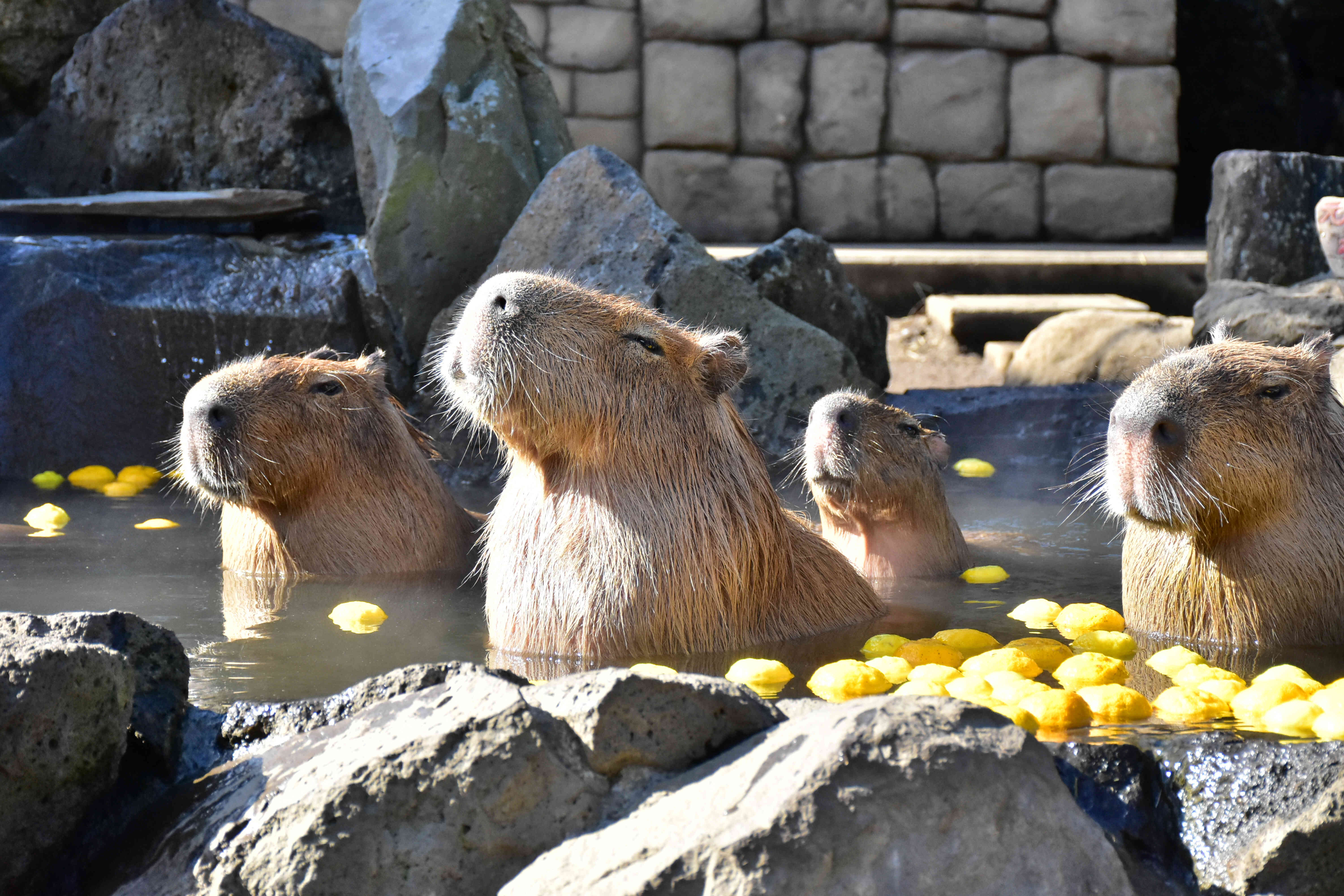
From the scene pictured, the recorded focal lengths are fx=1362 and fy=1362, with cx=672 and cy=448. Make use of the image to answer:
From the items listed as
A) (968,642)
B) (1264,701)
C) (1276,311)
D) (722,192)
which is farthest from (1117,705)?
(722,192)

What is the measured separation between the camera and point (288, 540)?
14.7ft

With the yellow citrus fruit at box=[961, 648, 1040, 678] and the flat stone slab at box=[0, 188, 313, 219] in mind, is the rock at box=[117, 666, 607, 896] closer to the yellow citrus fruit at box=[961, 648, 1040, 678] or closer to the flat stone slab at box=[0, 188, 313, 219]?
the yellow citrus fruit at box=[961, 648, 1040, 678]

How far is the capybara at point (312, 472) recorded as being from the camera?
4.28m

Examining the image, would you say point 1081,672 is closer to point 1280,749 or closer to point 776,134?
point 1280,749

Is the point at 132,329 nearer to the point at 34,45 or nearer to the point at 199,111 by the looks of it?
the point at 199,111

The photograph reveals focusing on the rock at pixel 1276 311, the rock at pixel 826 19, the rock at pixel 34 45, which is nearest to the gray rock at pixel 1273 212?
the rock at pixel 1276 311

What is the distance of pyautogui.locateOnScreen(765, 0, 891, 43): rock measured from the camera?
10.4 metres

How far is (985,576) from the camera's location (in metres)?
4.51

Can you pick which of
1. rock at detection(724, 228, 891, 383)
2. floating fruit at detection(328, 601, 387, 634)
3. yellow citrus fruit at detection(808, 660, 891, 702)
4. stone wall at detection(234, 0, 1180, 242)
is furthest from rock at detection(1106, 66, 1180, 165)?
yellow citrus fruit at detection(808, 660, 891, 702)

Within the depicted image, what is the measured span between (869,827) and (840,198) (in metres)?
9.23

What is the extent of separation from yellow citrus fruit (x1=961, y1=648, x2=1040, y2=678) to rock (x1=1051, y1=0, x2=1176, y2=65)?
843 cm

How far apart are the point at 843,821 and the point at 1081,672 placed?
1.42 meters

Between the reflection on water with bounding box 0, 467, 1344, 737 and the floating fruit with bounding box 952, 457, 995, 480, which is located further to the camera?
the floating fruit with bounding box 952, 457, 995, 480

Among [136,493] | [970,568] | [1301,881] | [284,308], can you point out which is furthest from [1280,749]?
[284,308]
